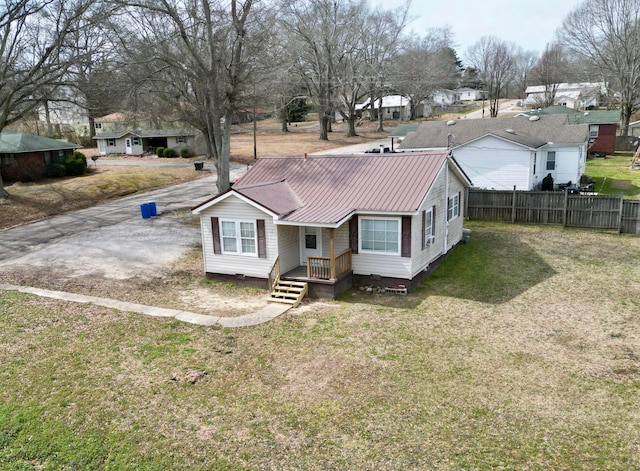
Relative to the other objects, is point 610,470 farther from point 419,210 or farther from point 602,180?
point 602,180

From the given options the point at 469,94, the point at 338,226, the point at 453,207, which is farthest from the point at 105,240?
the point at 469,94

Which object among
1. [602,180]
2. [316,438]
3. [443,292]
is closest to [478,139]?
[602,180]

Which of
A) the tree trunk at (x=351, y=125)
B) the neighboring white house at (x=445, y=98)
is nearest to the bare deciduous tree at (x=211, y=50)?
the tree trunk at (x=351, y=125)

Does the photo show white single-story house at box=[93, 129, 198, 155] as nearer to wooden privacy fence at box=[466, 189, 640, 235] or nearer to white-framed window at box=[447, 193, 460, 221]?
wooden privacy fence at box=[466, 189, 640, 235]

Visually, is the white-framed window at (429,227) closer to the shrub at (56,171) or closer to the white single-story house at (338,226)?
the white single-story house at (338,226)

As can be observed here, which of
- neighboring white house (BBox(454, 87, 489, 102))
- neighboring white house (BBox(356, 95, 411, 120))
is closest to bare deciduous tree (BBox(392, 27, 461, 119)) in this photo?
neighboring white house (BBox(356, 95, 411, 120))
